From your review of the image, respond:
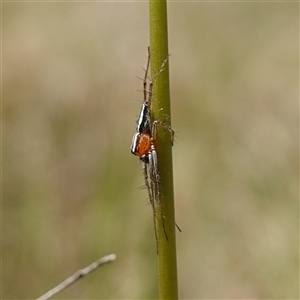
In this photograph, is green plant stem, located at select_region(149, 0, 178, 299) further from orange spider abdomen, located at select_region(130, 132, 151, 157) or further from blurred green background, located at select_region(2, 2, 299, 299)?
blurred green background, located at select_region(2, 2, 299, 299)

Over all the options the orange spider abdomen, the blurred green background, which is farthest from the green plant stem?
the blurred green background

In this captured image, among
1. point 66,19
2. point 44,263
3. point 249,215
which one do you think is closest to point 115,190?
point 44,263

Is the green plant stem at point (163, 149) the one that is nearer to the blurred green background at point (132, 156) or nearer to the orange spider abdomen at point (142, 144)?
the orange spider abdomen at point (142, 144)

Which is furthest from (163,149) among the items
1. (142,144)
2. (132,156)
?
(132,156)

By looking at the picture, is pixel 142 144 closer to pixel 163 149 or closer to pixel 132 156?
pixel 163 149

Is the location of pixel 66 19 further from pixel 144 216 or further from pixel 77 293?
pixel 77 293

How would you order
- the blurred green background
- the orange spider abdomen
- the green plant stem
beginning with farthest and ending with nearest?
the blurred green background, the orange spider abdomen, the green plant stem

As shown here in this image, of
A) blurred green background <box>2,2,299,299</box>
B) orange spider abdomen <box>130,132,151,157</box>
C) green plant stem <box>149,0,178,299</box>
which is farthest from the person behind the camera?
blurred green background <box>2,2,299,299</box>
